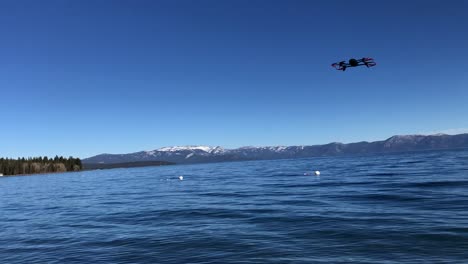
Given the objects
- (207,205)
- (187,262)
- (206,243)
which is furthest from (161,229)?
(207,205)

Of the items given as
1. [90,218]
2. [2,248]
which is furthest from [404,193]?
[2,248]

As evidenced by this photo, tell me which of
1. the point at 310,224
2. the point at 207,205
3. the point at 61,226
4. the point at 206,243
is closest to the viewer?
the point at 206,243

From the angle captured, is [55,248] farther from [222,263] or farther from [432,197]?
[432,197]

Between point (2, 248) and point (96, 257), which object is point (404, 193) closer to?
point (96, 257)

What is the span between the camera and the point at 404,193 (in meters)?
32.1

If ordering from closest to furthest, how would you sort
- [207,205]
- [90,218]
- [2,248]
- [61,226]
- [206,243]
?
1. [206,243]
2. [2,248]
3. [61,226]
4. [90,218]
5. [207,205]

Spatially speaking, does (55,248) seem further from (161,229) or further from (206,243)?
(206,243)

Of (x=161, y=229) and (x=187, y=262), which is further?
(x=161, y=229)

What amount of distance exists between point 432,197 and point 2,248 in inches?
1143

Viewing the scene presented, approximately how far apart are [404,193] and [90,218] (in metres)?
26.2

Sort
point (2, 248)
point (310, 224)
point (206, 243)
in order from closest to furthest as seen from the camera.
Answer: point (206, 243) < point (2, 248) < point (310, 224)

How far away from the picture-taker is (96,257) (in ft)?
52.6

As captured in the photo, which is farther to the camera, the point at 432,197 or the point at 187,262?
the point at 432,197

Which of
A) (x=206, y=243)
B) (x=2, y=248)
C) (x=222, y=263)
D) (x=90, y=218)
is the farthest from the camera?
(x=90, y=218)
